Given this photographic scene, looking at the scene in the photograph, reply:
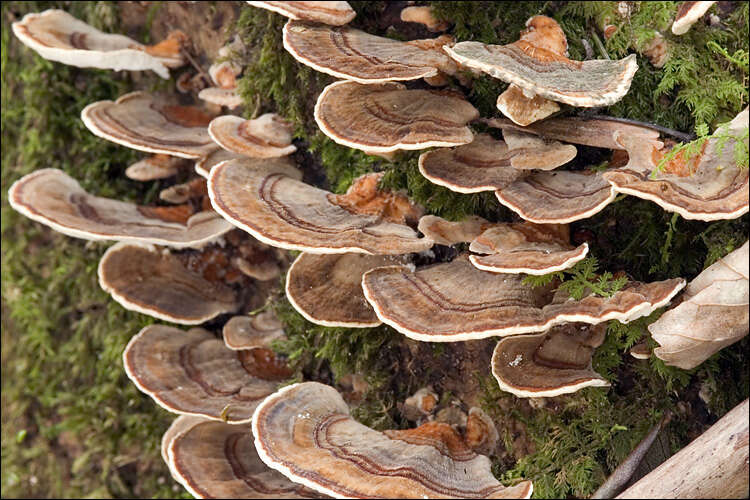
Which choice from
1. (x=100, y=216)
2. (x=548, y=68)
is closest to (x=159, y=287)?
(x=100, y=216)

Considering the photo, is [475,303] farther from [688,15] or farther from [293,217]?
[688,15]

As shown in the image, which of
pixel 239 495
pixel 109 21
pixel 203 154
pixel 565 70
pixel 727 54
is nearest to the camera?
pixel 565 70

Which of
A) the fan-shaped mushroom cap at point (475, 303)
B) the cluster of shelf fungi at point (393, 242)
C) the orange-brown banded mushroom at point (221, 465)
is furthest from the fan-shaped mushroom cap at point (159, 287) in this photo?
the fan-shaped mushroom cap at point (475, 303)

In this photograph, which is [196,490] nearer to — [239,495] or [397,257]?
[239,495]

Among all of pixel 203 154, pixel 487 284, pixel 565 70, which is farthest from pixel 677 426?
pixel 203 154

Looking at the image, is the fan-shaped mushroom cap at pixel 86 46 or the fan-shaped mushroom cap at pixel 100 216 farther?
the fan-shaped mushroom cap at pixel 86 46

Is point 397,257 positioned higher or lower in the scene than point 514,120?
lower

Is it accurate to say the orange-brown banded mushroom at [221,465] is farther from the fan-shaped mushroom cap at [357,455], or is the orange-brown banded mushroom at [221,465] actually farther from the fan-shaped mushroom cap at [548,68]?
the fan-shaped mushroom cap at [548,68]
